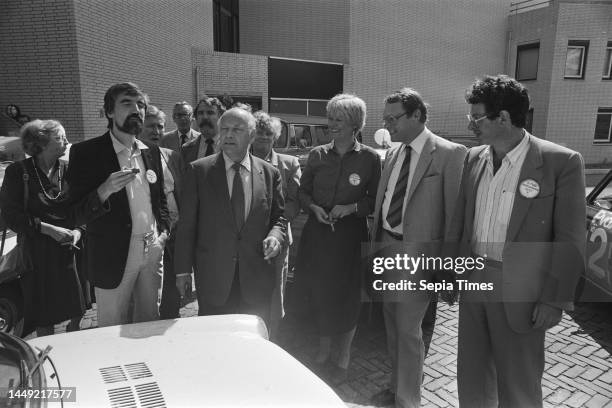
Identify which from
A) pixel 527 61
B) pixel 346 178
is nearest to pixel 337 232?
pixel 346 178

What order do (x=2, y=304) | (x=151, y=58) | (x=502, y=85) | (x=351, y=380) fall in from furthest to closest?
1. (x=151, y=58)
2. (x=2, y=304)
3. (x=351, y=380)
4. (x=502, y=85)

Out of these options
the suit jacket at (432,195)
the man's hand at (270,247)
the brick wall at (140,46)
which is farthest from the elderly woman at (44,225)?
the brick wall at (140,46)

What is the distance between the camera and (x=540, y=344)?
2.34 metres

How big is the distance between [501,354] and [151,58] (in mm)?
12602

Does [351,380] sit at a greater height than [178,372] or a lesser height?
lesser

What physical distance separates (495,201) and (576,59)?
21.2 meters

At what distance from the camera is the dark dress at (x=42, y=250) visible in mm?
3443

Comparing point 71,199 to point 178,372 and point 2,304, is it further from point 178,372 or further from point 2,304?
point 2,304

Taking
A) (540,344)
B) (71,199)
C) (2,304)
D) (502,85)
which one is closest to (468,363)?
(540,344)

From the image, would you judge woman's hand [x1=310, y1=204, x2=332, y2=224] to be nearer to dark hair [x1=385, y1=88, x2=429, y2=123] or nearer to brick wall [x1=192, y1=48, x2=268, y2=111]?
dark hair [x1=385, y1=88, x2=429, y2=123]

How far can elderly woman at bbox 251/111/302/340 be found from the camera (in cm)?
371

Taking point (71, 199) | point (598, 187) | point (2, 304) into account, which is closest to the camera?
point (71, 199)

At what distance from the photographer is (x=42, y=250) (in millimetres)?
3604

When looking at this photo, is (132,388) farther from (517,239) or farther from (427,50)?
(427,50)
